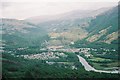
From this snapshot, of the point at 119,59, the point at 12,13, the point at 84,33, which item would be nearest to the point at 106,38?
the point at 84,33

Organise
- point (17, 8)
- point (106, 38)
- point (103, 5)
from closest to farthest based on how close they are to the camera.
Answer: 1. point (106, 38)
2. point (17, 8)
3. point (103, 5)

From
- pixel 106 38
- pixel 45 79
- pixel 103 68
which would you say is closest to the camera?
pixel 45 79

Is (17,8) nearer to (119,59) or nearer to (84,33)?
(84,33)

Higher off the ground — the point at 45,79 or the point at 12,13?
the point at 12,13

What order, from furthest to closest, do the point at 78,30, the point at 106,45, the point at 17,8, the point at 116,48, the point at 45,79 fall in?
1. the point at 17,8
2. the point at 78,30
3. the point at 106,45
4. the point at 116,48
5. the point at 45,79

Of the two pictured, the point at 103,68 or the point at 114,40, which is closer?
the point at 103,68

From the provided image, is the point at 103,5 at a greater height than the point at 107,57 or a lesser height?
greater

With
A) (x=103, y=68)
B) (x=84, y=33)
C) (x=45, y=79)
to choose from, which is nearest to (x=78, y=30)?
(x=84, y=33)

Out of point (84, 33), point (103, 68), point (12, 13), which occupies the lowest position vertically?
point (103, 68)

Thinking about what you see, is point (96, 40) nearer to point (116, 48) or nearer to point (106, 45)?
point (106, 45)
